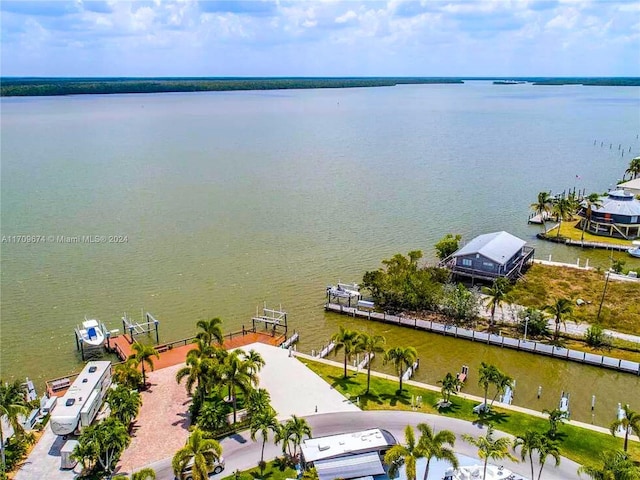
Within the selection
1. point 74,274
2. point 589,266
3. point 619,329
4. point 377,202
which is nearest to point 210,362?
point 74,274

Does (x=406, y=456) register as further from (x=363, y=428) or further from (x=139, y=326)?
(x=139, y=326)

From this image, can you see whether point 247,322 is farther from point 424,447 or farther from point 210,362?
point 424,447

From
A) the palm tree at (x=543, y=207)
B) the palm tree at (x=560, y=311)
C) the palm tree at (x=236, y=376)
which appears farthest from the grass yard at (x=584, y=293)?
the palm tree at (x=236, y=376)

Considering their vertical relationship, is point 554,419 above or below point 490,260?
below

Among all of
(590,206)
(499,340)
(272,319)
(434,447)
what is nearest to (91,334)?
(272,319)

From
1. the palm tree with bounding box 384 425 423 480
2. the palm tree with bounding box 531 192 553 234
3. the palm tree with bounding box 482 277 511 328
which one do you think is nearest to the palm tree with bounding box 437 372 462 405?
the palm tree with bounding box 384 425 423 480

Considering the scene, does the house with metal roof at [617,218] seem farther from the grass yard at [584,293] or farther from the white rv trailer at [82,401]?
the white rv trailer at [82,401]

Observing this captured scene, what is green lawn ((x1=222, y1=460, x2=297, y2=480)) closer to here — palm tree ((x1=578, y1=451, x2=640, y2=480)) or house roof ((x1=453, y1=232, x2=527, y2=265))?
palm tree ((x1=578, y1=451, x2=640, y2=480))
